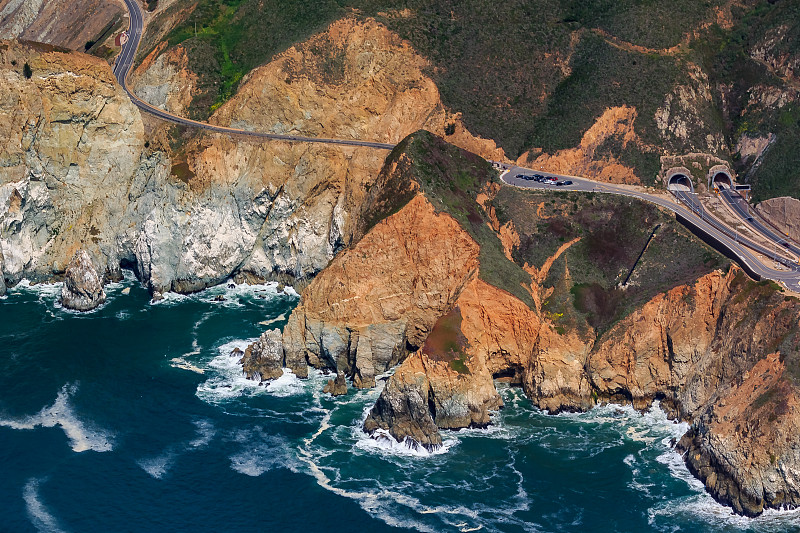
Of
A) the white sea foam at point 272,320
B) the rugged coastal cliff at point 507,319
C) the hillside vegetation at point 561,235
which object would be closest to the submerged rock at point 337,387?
the rugged coastal cliff at point 507,319

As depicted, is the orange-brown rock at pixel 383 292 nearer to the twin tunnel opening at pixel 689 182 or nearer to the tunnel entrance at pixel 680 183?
the tunnel entrance at pixel 680 183

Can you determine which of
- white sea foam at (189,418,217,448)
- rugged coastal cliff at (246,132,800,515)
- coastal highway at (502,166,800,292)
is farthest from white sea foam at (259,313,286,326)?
coastal highway at (502,166,800,292)

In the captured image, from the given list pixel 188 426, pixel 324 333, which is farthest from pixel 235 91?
pixel 188 426

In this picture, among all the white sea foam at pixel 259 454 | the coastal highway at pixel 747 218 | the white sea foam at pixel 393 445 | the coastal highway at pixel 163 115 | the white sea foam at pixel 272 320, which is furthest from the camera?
the coastal highway at pixel 163 115

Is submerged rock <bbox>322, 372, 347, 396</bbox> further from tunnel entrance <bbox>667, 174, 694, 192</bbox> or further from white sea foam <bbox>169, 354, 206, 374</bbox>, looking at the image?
tunnel entrance <bbox>667, 174, 694, 192</bbox>

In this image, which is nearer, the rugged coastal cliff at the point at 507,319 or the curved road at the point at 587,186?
the rugged coastal cliff at the point at 507,319

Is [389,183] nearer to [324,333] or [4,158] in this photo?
[324,333]
